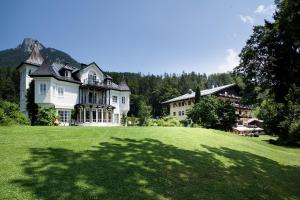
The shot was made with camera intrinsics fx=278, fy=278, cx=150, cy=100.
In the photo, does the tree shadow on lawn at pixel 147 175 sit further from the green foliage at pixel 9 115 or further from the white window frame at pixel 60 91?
the white window frame at pixel 60 91

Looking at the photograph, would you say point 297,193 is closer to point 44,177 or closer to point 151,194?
point 151,194

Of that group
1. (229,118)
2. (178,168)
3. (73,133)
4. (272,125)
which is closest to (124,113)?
(229,118)

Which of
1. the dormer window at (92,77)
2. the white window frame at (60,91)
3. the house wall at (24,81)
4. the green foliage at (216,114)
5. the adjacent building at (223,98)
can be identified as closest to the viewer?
the green foliage at (216,114)

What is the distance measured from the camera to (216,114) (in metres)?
41.4

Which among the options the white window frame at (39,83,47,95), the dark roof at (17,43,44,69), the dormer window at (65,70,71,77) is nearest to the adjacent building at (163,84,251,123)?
the dormer window at (65,70,71,77)

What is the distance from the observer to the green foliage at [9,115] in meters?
21.8

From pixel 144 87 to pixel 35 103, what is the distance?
4392 inches

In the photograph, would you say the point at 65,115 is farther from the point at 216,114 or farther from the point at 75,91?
the point at 216,114

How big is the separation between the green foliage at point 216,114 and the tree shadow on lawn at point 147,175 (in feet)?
84.8

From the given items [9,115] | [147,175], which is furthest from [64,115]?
[147,175]

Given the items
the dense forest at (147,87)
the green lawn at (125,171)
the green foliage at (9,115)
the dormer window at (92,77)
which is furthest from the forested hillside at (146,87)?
the green lawn at (125,171)

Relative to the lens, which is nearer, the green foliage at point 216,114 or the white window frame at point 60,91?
the green foliage at point 216,114

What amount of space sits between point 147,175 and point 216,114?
106 feet

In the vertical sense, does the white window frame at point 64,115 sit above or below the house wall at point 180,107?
below
